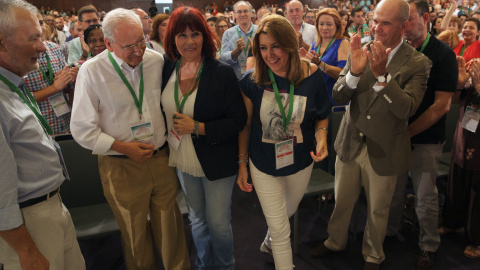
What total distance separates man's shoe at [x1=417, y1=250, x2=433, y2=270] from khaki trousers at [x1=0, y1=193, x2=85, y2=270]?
7.11 feet

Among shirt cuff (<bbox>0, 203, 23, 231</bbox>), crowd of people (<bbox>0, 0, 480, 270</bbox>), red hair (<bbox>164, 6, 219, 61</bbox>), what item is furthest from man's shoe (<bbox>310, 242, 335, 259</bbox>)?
shirt cuff (<bbox>0, 203, 23, 231</bbox>)

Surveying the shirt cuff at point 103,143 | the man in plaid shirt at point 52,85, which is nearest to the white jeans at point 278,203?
the shirt cuff at point 103,143

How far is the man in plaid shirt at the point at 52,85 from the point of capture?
2.46 meters

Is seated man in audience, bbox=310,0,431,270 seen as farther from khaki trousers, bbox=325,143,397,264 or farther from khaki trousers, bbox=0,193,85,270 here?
khaki trousers, bbox=0,193,85,270

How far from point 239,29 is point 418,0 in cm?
255

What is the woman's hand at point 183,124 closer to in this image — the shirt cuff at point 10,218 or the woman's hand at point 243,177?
the woman's hand at point 243,177

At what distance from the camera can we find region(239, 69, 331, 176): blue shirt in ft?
5.90

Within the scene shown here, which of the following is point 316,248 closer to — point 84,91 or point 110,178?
point 110,178

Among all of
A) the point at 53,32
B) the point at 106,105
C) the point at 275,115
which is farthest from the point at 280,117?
the point at 53,32

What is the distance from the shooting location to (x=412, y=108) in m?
1.75

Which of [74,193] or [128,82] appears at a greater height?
[128,82]

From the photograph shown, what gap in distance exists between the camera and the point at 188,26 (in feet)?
5.41

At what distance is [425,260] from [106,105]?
228cm

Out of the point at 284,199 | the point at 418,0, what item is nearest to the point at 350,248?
the point at 284,199
